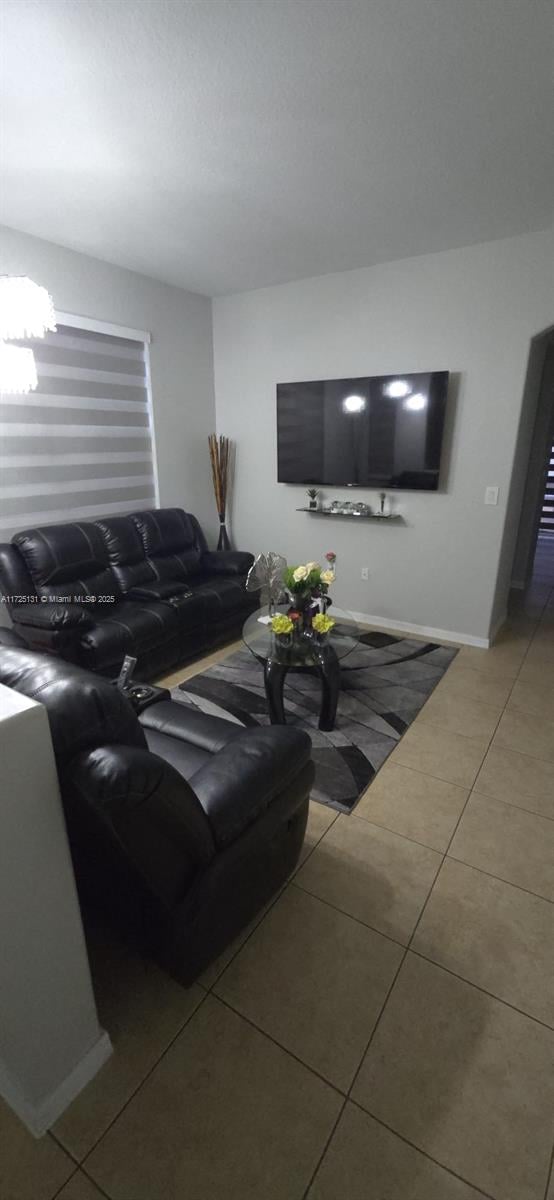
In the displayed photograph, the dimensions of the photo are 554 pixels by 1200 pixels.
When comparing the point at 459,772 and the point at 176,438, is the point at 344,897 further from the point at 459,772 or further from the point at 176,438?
the point at 176,438

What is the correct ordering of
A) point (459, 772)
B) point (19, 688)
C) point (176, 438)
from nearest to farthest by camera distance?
point (19, 688)
point (459, 772)
point (176, 438)

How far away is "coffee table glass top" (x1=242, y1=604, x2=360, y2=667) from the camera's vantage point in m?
2.60

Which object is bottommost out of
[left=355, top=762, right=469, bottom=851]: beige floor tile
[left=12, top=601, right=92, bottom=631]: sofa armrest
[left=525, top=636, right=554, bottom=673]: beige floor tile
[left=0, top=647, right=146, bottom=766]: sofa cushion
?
[left=355, top=762, right=469, bottom=851]: beige floor tile

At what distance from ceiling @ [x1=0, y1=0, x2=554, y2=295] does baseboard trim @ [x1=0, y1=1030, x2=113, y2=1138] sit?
2876 mm

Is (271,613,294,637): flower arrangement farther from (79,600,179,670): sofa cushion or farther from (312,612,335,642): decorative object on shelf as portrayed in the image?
(79,600,179,670): sofa cushion

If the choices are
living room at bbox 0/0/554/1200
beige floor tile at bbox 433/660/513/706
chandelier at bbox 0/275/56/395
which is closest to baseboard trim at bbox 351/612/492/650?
living room at bbox 0/0/554/1200

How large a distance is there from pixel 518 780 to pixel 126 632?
219cm

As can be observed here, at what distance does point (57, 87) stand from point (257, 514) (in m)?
3.22

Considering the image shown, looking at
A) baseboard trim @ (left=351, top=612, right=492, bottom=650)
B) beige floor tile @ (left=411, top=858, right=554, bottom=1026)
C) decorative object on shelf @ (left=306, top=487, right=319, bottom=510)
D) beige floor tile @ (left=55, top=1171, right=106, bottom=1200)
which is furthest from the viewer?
decorative object on shelf @ (left=306, top=487, right=319, bottom=510)

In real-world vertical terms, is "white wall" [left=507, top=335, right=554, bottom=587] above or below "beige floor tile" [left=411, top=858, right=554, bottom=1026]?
above

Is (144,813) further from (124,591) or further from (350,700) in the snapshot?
(124,591)

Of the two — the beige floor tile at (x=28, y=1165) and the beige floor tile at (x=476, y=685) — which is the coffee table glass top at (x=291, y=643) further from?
the beige floor tile at (x=28, y=1165)

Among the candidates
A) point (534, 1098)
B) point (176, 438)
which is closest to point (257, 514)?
point (176, 438)

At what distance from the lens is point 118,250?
3369mm
